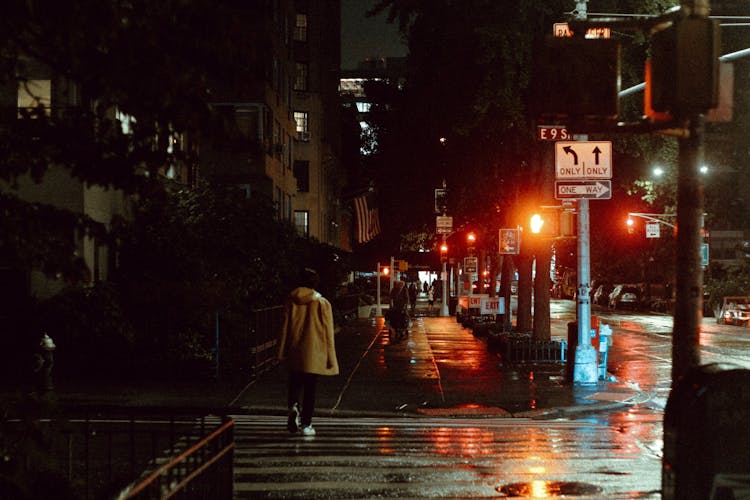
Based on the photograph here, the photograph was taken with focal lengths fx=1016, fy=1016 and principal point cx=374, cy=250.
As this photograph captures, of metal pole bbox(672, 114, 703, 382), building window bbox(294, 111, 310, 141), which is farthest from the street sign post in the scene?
metal pole bbox(672, 114, 703, 382)

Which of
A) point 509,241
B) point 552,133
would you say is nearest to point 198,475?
point 552,133

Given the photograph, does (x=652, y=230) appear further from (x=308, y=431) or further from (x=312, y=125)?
(x=308, y=431)

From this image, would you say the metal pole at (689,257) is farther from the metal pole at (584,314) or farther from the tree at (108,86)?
the metal pole at (584,314)

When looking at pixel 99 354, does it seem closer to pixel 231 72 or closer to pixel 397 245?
pixel 231 72

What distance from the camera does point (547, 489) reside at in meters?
9.14

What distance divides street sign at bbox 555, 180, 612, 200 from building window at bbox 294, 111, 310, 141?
41.8 metres

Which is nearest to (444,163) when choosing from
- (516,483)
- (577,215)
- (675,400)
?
(577,215)

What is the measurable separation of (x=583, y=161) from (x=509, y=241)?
9.46 metres

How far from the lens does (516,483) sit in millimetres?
9438

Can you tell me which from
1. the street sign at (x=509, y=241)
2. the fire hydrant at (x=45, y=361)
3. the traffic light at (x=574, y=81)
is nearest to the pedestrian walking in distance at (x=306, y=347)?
the fire hydrant at (x=45, y=361)

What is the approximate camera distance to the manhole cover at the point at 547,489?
29.3ft

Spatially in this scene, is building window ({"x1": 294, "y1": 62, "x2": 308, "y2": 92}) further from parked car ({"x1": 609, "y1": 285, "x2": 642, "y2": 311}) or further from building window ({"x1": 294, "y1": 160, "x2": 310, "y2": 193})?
parked car ({"x1": 609, "y1": 285, "x2": 642, "y2": 311})

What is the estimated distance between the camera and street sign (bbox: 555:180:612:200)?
1811 centimetres

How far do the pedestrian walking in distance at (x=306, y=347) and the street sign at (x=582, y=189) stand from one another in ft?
23.6
